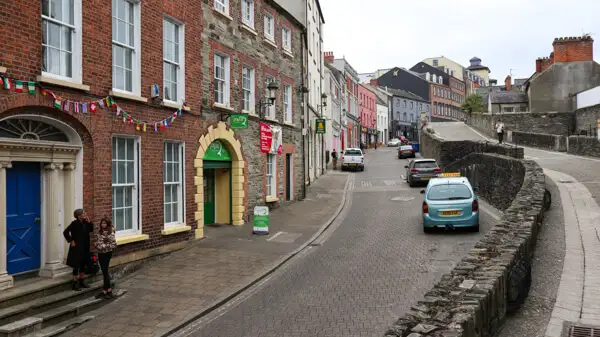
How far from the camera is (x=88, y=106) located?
10.9m

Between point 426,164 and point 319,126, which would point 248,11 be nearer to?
point 319,126

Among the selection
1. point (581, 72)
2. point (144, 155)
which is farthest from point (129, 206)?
point (581, 72)

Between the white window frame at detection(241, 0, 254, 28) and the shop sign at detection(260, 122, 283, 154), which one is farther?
the shop sign at detection(260, 122, 283, 154)

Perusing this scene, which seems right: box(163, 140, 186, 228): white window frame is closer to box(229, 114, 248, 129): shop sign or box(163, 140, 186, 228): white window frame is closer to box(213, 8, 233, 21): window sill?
box(229, 114, 248, 129): shop sign

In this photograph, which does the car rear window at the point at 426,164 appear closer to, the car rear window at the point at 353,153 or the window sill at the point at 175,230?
the car rear window at the point at 353,153

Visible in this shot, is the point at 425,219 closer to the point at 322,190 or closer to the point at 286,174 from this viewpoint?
the point at 286,174

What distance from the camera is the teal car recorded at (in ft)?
51.3

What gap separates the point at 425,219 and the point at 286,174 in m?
8.47

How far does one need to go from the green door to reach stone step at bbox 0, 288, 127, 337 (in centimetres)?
774

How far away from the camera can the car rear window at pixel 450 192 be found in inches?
632

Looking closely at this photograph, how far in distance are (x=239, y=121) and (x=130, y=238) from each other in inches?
233

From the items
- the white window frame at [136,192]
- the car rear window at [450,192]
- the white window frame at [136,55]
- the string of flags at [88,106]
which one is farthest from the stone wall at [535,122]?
the white window frame at [136,192]

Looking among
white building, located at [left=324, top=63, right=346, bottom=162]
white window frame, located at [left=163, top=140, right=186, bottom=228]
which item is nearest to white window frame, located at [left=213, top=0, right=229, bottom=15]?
white window frame, located at [left=163, top=140, right=186, bottom=228]

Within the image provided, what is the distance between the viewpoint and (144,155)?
12727 mm
